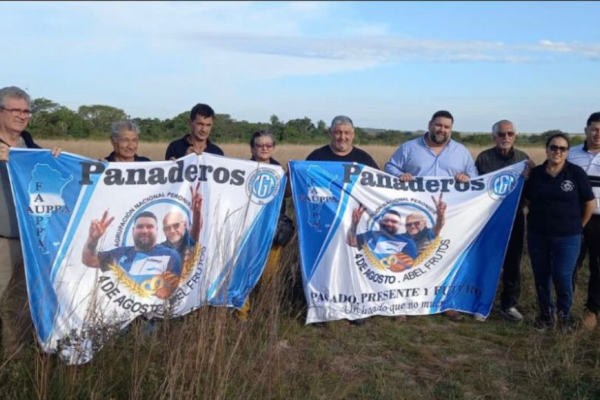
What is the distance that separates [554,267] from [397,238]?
5.10 ft

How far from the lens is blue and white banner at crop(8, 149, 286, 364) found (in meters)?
4.79

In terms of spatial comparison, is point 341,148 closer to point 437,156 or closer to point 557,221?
point 437,156

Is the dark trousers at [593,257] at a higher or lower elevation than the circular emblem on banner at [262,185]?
lower

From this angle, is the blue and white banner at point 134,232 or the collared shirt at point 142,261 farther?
the collared shirt at point 142,261

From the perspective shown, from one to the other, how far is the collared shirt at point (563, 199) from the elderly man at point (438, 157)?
811 millimetres

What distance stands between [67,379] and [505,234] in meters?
4.56

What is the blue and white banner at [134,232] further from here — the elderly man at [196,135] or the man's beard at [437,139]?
the man's beard at [437,139]

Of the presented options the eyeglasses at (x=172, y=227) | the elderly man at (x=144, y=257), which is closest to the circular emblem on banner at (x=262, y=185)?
the eyeglasses at (x=172, y=227)

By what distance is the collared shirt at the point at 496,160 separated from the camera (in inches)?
264

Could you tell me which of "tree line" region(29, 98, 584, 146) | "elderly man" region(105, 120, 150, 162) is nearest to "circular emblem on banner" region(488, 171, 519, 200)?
"elderly man" region(105, 120, 150, 162)

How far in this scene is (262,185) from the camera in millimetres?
5750

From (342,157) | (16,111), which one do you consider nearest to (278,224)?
(342,157)

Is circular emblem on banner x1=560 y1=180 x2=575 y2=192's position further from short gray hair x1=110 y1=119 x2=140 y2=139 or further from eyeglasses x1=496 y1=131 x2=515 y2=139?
short gray hair x1=110 y1=119 x2=140 y2=139

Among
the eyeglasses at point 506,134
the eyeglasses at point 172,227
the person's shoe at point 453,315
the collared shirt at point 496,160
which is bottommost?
the person's shoe at point 453,315
